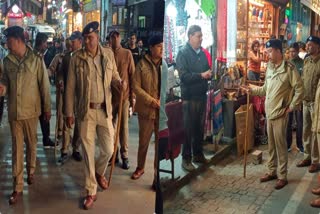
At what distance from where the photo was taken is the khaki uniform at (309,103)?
3.08 meters

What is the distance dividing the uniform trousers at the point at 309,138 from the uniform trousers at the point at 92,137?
2.04 m

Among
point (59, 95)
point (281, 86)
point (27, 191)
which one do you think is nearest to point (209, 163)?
point (281, 86)

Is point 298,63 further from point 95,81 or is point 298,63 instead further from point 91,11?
point 91,11

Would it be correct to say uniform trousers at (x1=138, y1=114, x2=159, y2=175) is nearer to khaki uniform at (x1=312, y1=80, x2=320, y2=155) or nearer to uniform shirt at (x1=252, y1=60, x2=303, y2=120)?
uniform shirt at (x1=252, y1=60, x2=303, y2=120)

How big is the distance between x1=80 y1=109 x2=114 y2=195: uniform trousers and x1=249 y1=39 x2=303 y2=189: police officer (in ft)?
5.27

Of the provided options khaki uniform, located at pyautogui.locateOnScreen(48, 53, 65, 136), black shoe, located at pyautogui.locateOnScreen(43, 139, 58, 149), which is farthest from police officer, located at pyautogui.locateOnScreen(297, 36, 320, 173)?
black shoe, located at pyautogui.locateOnScreen(43, 139, 58, 149)

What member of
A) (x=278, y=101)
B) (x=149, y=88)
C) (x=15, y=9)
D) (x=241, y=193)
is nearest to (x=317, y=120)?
(x=278, y=101)

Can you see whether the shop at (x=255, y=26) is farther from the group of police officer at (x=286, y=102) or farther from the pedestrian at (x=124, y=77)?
the pedestrian at (x=124, y=77)

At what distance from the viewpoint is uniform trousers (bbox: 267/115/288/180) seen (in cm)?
363

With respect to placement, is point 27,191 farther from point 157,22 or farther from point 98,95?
point 157,22

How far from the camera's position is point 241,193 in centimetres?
341

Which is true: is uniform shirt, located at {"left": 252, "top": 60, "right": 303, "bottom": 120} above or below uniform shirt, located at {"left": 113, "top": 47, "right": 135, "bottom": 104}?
below

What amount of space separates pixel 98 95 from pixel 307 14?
2220 mm

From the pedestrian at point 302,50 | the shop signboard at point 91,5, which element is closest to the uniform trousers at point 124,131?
the shop signboard at point 91,5
